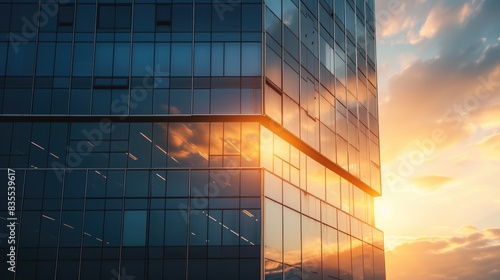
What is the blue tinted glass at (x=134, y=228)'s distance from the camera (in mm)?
39594

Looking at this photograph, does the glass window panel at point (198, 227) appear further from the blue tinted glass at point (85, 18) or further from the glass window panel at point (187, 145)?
the blue tinted glass at point (85, 18)

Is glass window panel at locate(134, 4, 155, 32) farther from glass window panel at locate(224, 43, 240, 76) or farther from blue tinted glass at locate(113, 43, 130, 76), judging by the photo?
glass window panel at locate(224, 43, 240, 76)

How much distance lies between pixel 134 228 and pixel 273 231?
27.8 feet

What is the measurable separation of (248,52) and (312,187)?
39.7 feet

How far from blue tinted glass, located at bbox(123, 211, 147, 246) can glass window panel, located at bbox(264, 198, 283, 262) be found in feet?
24.0

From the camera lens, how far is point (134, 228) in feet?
131

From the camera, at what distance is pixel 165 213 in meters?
40.1

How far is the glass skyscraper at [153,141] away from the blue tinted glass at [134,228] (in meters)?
0.06

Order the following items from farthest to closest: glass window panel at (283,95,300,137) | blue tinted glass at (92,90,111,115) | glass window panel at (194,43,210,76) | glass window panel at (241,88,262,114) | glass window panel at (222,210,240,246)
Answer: glass window panel at (283,95,300,137) < glass window panel at (194,43,210,76) < glass window panel at (241,88,262,114) < blue tinted glass at (92,90,111,115) < glass window panel at (222,210,240,246)

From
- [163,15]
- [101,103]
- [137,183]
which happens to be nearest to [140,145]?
[137,183]

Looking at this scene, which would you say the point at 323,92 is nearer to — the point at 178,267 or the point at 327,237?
the point at 327,237

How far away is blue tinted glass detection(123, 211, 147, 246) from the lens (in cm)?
3959

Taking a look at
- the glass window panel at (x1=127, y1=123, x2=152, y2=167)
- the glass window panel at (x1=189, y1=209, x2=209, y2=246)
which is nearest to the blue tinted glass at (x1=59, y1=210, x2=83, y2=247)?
the glass window panel at (x1=127, y1=123, x2=152, y2=167)

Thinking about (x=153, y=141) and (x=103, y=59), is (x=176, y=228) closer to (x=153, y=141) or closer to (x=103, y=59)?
(x=153, y=141)
